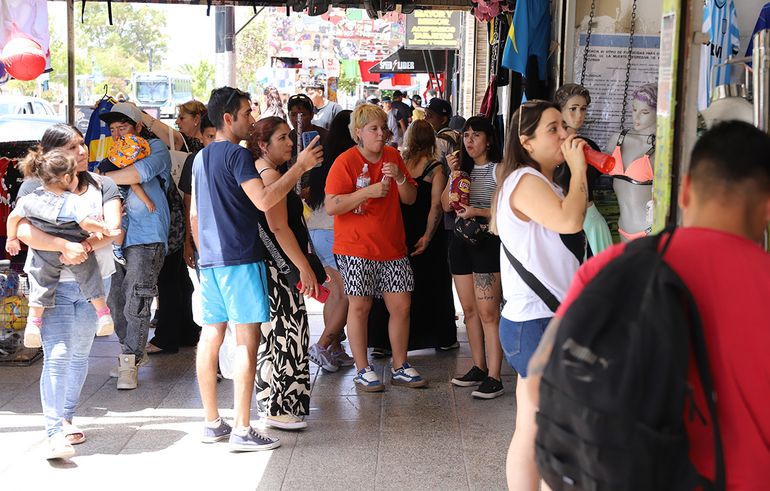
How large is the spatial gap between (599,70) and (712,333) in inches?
168

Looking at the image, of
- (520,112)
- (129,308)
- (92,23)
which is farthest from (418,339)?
(92,23)

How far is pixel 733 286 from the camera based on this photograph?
200cm

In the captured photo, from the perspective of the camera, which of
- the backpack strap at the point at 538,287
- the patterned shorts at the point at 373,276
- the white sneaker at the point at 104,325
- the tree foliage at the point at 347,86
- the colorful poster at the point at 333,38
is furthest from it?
the tree foliage at the point at 347,86

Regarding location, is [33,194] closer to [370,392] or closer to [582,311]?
[370,392]

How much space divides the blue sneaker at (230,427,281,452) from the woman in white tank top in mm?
1919

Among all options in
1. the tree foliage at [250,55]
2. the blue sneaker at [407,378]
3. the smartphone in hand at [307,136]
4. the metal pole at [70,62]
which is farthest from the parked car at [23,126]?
the tree foliage at [250,55]

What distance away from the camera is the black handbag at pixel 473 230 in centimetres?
605

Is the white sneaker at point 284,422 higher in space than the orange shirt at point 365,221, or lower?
lower

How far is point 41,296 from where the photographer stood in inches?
193

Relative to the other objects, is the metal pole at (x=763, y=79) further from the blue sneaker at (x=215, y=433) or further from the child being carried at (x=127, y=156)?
the child being carried at (x=127, y=156)

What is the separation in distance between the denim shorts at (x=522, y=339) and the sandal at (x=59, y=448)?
8.28 feet

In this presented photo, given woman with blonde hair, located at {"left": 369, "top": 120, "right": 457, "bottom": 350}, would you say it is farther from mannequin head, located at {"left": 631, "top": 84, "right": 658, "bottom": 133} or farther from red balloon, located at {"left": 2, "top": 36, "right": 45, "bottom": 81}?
red balloon, located at {"left": 2, "top": 36, "right": 45, "bottom": 81}

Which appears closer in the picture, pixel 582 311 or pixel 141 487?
pixel 582 311

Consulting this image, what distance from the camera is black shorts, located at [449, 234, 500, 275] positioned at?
6.05 metres
